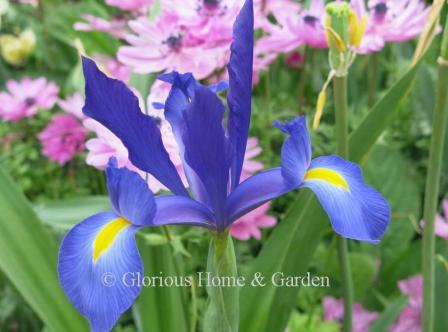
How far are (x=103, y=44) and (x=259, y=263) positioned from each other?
2.10ft

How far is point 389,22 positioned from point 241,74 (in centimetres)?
45

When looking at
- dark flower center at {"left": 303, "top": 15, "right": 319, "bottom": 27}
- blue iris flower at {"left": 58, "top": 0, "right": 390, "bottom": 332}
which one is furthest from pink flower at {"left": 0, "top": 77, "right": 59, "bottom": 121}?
blue iris flower at {"left": 58, "top": 0, "right": 390, "bottom": 332}

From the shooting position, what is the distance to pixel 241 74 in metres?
0.49

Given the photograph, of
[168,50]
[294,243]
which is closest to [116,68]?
[168,50]

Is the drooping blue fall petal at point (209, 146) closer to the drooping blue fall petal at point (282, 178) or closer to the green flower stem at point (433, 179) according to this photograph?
the drooping blue fall petal at point (282, 178)

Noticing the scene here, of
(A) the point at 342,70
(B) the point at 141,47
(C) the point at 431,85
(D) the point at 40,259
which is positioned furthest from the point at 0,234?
(C) the point at 431,85

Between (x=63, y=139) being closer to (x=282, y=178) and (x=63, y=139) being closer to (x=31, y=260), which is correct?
(x=31, y=260)

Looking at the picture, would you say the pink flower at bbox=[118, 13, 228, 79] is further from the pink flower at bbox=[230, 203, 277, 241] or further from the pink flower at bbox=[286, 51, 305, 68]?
the pink flower at bbox=[286, 51, 305, 68]

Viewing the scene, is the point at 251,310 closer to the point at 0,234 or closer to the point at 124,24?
the point at 0,234

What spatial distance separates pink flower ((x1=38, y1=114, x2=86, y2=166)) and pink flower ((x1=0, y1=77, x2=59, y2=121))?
0.15ft

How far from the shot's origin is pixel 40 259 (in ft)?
2.39

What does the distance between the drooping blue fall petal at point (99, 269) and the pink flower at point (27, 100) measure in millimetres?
647

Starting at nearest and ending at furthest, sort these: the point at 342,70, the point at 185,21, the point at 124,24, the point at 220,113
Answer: the point at 220,113, the point at 342,70, the point at 185,21, the point at 124,24

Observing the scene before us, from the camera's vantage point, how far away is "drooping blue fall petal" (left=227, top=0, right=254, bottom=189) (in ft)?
1.58
